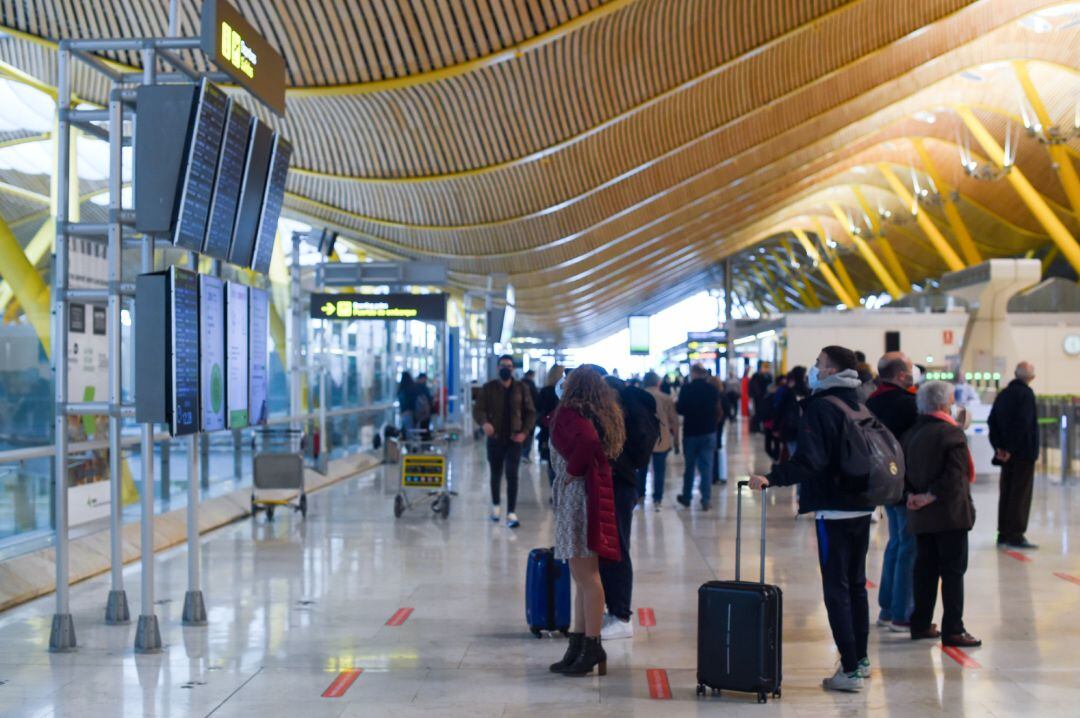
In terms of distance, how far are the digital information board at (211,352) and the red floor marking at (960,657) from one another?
428 cm

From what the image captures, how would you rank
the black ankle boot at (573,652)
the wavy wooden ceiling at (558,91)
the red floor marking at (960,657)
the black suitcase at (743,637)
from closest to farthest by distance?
the black suitcase at (743,637) < the black ankle boot at (573,652) < the red floor marking at (960,657) < the wavy wooden ceiling at (558,91)

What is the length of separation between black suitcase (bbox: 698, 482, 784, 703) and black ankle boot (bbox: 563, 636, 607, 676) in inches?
24.4

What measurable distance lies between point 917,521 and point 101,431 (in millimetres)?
6717

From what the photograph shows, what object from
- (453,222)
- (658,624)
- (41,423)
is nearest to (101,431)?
(41,423)

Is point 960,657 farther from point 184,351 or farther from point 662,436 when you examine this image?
Answer: point 662,436

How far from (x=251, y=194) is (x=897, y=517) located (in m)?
4.42

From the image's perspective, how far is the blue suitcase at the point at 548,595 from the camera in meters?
7.20

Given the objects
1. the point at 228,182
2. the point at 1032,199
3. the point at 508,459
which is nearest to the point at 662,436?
the point at 508,459

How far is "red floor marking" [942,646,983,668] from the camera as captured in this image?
21.5 ft

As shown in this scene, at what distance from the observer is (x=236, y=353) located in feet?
25.2

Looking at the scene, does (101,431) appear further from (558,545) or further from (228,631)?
(558,545)

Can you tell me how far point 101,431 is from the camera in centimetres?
1048

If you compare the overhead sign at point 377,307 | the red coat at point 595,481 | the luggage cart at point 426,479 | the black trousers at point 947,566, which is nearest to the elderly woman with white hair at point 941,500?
the black trousers at point 947,566

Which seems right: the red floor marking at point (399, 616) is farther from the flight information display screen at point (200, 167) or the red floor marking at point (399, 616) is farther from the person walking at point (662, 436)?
the person walking at point (662, 436)
